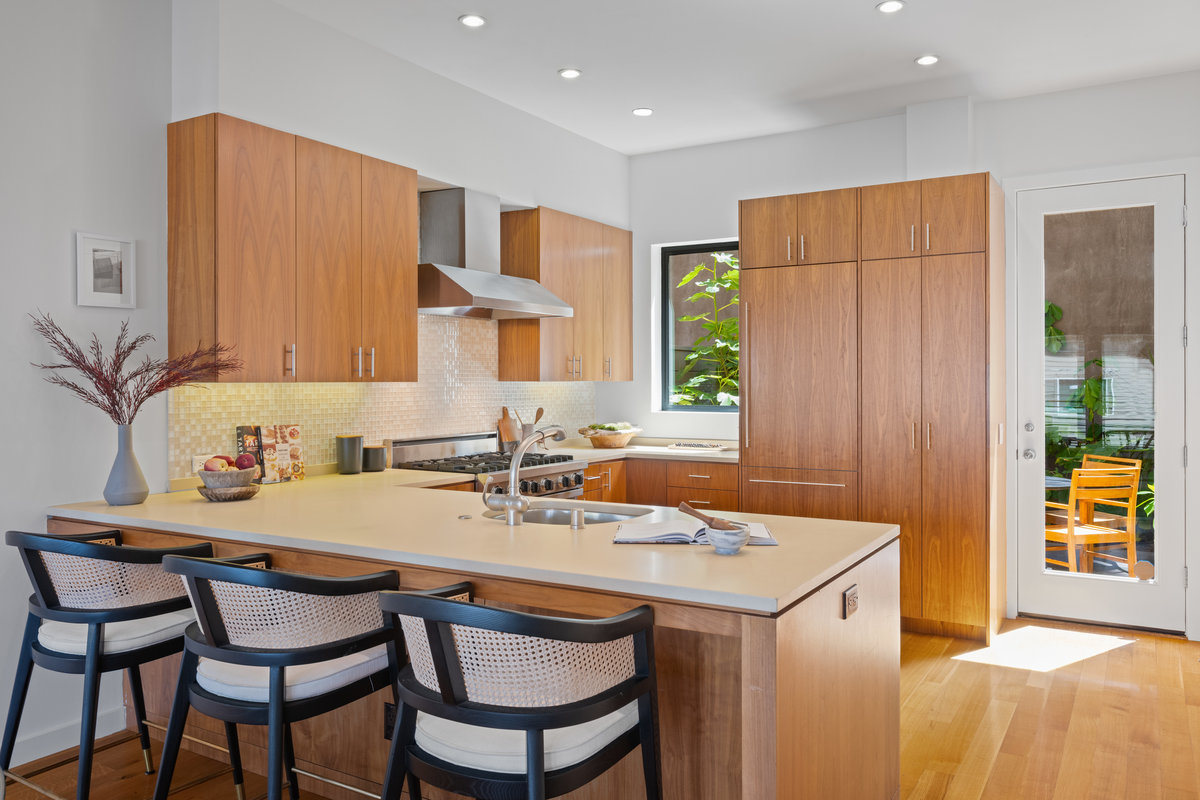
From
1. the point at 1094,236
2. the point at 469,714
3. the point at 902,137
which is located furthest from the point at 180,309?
the point at 1094,236

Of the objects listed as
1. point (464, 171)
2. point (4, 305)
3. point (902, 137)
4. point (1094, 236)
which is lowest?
point (4, 305)

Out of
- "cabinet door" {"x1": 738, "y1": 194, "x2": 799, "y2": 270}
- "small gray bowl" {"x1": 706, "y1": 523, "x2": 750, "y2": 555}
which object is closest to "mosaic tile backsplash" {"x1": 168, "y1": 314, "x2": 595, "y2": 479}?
"cabinet door" {"x1": 738, "y1": 194, "x2": 799, "y2": 270}

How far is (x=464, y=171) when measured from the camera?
173 inches

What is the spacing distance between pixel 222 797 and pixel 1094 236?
4.61 metres

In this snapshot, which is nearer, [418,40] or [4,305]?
[4,305]

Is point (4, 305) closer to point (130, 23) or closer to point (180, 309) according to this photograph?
point (180, 309)

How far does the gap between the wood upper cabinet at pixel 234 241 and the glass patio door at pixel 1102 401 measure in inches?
146

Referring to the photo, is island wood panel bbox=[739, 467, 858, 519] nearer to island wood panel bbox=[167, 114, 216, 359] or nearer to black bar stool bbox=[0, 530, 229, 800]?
island wood panel bbox=[167, 114, 216, 359]

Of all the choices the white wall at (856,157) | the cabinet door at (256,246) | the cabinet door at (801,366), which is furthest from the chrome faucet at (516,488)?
the white wall at (856,157)

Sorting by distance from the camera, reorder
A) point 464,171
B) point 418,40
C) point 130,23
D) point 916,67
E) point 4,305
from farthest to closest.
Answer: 1. point 464,171
2. point 916,67
3. point 418,40
4. point 130,23
5. point 4,305

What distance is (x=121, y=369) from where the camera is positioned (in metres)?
3.04

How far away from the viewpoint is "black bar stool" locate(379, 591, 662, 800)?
157cm

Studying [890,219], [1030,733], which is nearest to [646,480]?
[890,219]

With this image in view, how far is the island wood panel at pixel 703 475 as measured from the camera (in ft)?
16.0
